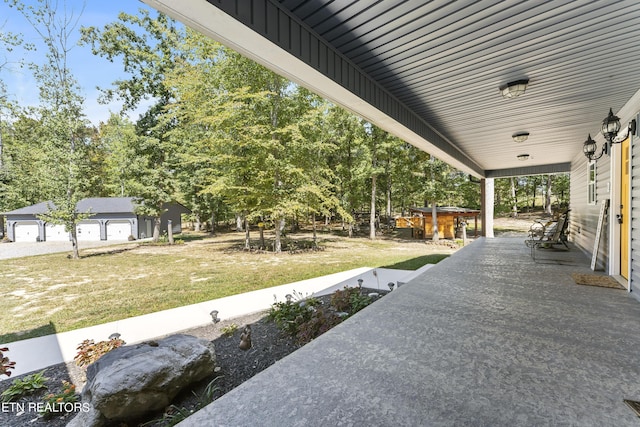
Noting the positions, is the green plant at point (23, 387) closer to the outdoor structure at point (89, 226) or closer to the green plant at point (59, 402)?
the green plant at point (59, 402)

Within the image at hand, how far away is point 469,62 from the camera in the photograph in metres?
2.79

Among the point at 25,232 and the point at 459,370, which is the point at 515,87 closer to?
the point at 459,370

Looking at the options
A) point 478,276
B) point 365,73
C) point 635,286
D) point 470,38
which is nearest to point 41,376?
point 365,73

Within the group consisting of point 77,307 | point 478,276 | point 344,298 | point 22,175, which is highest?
point 22,175

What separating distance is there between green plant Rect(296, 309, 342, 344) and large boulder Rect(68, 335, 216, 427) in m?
1.14

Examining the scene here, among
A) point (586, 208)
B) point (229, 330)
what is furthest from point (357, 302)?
point (586, 208)

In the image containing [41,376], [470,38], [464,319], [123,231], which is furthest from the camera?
[123,231]

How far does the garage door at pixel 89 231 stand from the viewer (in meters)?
19.5

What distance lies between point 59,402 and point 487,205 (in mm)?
12038

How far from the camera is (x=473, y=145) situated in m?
6.36

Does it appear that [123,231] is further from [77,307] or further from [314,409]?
[314,409]

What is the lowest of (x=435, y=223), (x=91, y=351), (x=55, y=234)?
(x=91, y=351)

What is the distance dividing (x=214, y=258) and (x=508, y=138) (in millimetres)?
10845

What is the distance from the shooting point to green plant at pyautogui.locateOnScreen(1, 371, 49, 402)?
2.99 metres
